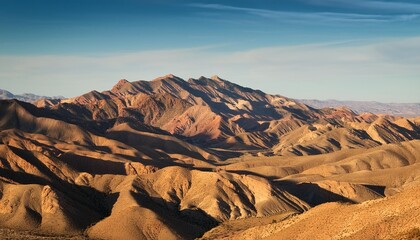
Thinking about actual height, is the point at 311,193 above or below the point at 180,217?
below

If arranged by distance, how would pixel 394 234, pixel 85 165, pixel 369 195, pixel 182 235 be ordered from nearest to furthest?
1. pixel 394 234
2. pixel 182 235
3. pixel 369 195
4. pixel 85 165

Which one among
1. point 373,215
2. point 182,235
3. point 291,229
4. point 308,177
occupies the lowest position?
point 308,177

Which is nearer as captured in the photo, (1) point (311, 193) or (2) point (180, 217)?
(2) point (180, 217)

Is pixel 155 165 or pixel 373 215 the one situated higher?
pixel 373 215

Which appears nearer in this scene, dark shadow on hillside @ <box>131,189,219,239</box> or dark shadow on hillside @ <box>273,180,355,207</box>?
dark shadow on hillside @ <box>131,189,219,239</box>

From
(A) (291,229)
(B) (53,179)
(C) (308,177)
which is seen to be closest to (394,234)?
(A) (291,229)

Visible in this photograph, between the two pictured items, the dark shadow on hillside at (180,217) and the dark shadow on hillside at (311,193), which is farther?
the dark shadow on hillside at (311,193)

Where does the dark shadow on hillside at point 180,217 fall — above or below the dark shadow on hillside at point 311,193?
above

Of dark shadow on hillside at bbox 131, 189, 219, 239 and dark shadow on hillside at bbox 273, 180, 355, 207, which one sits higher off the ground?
dark shadow on hillside at bbox 131, 189, 219, 239

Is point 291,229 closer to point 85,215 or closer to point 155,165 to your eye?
point 85,215

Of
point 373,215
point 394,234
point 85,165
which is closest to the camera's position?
point 394,234

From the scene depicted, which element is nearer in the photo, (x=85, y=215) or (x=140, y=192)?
(x=85, y=215)
